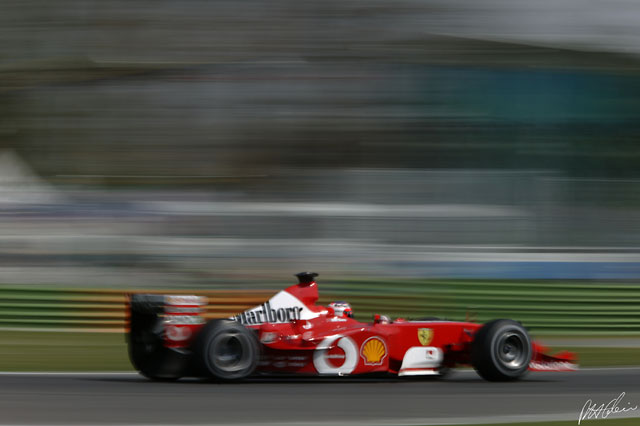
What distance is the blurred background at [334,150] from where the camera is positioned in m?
16.6

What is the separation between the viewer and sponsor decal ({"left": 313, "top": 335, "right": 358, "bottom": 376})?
7.88 metres

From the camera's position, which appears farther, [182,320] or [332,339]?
[332,339]

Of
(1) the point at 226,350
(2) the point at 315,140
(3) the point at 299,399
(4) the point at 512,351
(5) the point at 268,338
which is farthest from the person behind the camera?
(2) the point at 315,140

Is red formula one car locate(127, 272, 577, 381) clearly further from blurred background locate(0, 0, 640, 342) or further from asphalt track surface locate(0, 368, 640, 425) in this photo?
blurred background locate(0, 0, 640, 342)

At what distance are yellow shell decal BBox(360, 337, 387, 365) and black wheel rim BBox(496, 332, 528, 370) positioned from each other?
1.00m

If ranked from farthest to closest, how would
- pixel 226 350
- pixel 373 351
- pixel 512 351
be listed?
pixel 512 351 → pixel 373 351 → pixel 226 350

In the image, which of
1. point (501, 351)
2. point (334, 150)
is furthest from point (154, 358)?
point (334, 150)

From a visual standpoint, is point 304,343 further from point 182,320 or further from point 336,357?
point 182,320

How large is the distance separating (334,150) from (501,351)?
476 inches

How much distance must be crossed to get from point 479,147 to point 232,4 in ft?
21.8

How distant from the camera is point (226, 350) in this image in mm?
7633

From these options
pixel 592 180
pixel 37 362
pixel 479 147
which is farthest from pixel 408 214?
pixel 37 362

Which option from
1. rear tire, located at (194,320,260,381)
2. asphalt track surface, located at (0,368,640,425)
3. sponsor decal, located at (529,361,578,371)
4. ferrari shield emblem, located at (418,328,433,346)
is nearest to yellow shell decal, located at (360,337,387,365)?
asphalt track surface, located at (0,368,640,425)

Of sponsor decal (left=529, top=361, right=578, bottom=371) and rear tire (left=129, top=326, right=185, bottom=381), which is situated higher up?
rear tire (left=129, top=326, right=185, bottom=381)
